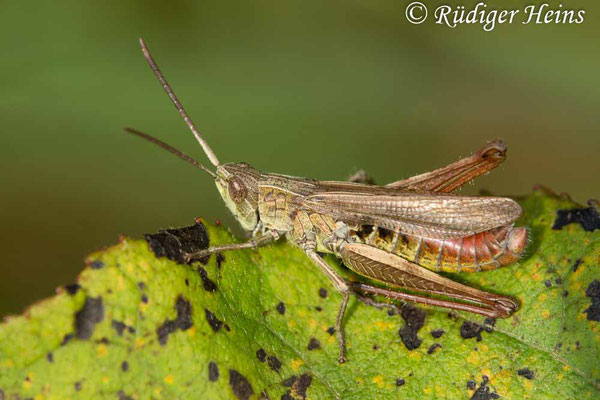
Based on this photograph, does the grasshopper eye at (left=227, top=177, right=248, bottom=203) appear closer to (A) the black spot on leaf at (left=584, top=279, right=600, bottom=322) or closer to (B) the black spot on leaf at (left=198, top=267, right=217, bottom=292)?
(B) the black spot on leaf at (left=198, top=267, right=217, bottom=292)

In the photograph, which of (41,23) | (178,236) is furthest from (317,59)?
(178,236)

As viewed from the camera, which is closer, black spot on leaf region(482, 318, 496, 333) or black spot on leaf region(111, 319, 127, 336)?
black spot on leaf region(111, 319, 127, 336)

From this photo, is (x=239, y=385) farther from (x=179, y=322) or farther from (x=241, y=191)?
(x=241, y=191)

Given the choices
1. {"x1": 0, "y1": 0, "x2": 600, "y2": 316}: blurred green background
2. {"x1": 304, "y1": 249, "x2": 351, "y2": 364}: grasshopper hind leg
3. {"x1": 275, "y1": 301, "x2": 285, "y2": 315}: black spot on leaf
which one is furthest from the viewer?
{"x1": 0, "y1": 0, "x2": 600, "y2": 316}: blurred green background

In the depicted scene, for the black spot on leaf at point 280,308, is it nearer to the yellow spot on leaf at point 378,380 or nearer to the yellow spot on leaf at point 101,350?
the yellow spot on leaf at point 378,380

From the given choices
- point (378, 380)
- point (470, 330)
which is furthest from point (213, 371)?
point (470, 330)

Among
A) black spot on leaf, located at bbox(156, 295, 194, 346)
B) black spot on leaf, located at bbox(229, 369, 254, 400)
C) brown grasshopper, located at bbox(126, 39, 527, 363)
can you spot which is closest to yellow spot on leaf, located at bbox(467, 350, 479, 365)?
brown grasshopper, located at bbox(126, 39, 527, 363)

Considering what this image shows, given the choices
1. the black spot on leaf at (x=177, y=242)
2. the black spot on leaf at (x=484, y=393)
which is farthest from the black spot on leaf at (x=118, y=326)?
the black spot on leaf at (x=484, y=393)
